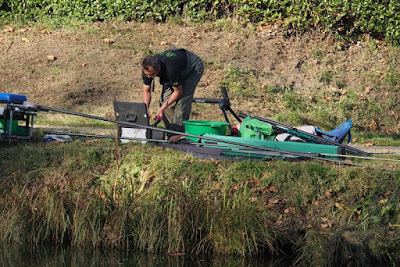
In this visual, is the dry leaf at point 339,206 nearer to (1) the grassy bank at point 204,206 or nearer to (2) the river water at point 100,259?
(1) the grassy bank at point 204,206

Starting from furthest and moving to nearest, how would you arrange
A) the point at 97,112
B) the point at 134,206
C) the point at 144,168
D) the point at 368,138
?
the point at 97,112 < the point at 368,138 < the point at 144,168 < the point at 134,206

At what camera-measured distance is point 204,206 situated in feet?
25.4

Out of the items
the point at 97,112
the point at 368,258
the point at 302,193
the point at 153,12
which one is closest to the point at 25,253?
the point at 302,193

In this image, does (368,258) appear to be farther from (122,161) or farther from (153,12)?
(153,12)

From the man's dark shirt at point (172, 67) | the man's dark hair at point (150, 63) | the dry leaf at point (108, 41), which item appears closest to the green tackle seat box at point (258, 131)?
the man's dark shirt at point (172, 67)

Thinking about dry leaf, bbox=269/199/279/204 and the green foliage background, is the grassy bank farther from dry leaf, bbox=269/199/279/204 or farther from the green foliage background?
the green foliage background

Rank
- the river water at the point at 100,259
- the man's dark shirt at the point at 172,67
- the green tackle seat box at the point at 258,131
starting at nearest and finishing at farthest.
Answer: the river water at the point at 100,259 → the green tackle seat box at the point at 258,131 → the man's dark shirt at the point at 172,67

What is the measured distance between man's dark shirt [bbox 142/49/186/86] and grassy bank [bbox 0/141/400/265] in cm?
152

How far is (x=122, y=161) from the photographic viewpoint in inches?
348

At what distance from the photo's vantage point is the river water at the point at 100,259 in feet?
24.2

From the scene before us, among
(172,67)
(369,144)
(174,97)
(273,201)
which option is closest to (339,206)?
(273,201)

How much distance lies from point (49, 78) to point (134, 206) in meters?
7.53

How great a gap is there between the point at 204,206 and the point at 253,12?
9221 millimetres

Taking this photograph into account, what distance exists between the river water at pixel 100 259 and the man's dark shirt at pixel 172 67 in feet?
10.1
